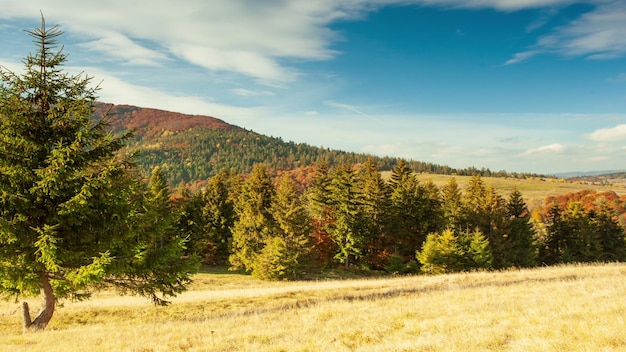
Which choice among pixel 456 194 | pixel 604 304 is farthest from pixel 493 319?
pixel 456 194

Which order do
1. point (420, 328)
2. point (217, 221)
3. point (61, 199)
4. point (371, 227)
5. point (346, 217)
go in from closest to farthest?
point (420, 328) → point (61, 199) → point (346, 217) → point (371, 227) → point (217, 221)

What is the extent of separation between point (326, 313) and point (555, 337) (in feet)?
22.2

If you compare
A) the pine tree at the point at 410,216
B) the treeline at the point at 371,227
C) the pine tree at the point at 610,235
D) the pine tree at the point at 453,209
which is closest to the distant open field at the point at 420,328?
the treeline at the point at 371,227

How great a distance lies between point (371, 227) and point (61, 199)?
1447 inches

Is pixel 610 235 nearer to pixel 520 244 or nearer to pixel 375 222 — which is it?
pixel 520 244

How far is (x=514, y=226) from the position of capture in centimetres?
4894

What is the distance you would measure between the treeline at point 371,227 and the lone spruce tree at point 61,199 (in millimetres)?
24563

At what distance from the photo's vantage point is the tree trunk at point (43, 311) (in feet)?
42.6

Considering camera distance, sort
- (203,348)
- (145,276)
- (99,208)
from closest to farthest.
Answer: (203,348) → (99,208) → (145,276)

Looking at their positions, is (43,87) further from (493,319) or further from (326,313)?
(493,319)

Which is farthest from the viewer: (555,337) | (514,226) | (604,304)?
(514,226)

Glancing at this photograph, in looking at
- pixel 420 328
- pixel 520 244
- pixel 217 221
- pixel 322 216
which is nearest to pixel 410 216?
pixel 322 216

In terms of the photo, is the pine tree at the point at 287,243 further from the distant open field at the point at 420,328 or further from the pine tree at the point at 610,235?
the pine tree at the point at 610,235

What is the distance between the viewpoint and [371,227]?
45250 mm
